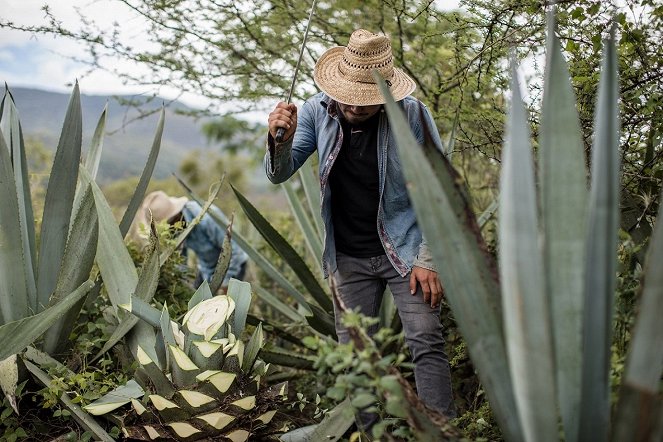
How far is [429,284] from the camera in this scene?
2771 millimetres

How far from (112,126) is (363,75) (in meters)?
4.13

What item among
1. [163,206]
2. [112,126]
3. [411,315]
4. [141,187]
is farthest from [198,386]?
[112,126]

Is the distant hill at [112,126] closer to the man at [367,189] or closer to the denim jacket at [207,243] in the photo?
the denim jacket at [207,243]

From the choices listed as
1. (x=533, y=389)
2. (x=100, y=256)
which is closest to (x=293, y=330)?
(x=100, y=256)

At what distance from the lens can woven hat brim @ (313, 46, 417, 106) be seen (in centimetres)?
271

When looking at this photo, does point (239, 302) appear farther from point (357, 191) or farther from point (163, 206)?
point (163, 206)

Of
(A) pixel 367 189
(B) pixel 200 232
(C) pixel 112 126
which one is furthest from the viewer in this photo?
(C) pixel 112 126

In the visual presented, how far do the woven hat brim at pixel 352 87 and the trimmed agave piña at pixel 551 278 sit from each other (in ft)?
3.22

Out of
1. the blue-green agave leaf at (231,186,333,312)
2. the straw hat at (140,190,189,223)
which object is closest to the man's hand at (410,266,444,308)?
the blue-green agave leaf at (231,186,333,312)

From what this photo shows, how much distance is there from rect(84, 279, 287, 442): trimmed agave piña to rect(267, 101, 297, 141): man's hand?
0.66m

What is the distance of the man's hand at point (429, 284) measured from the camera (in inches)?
109

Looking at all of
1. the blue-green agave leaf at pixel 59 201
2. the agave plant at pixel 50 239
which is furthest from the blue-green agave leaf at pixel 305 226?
the blue-green agave leaf at pixel 59 201

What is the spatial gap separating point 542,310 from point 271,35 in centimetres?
357

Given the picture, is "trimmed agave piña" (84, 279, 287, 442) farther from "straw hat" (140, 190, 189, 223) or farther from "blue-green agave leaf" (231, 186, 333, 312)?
"straw hat" (140, 190, 189, 223)
